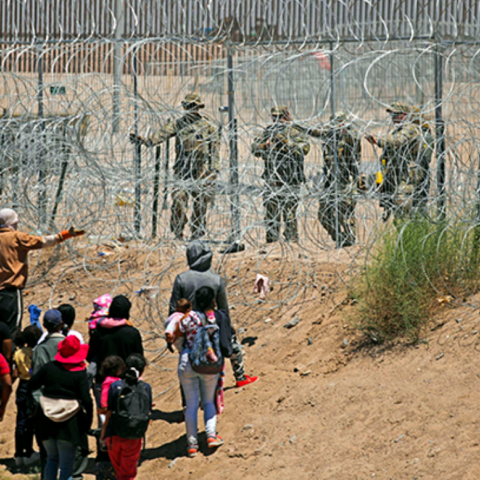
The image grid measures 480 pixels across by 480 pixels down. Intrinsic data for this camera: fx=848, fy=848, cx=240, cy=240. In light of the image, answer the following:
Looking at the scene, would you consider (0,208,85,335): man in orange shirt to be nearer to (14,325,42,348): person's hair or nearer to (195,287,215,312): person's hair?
(14,325,42,348): person's hair

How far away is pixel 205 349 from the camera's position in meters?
5.40

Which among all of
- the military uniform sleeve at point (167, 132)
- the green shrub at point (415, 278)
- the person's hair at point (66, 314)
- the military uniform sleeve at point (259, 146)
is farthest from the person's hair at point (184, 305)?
the military uniform sleeve at point (167, 132)

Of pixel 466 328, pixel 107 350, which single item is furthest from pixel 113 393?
pixel 466 328

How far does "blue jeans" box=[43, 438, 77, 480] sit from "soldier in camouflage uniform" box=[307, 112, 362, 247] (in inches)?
164

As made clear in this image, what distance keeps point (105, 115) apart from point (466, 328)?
4372mm

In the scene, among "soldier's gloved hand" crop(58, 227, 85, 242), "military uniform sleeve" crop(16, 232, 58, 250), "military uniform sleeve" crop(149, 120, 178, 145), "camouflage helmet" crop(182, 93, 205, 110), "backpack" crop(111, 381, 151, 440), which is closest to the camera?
"backpack" crop(111, 381, 151, 440)

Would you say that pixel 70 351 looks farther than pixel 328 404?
No

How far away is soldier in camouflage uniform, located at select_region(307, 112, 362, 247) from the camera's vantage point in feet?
28.2

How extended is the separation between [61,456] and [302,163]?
16.1ft

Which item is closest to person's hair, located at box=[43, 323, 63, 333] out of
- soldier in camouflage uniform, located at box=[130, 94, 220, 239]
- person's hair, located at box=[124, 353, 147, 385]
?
person's hair, located at box=[124, 353, 147, 385]

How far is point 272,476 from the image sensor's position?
5199 mm

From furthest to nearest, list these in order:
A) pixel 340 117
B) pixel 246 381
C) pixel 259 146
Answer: pixel 259 146, pixel 340 117, pixel 246 381

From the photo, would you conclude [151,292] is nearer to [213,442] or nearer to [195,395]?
[195,395]

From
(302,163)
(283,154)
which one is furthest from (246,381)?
(283,154)
